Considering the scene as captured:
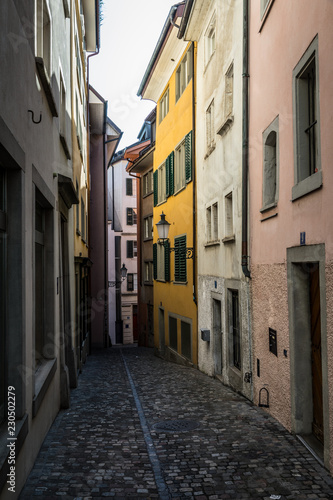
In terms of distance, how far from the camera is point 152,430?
8.03 m

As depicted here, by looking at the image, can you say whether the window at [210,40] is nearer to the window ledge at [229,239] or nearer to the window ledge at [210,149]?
the window ledge at [210,149]

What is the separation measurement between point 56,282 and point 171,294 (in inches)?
453

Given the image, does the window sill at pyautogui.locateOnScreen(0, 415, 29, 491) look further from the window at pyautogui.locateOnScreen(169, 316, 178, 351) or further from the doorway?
the window at pyautogui.locateOnScreen(169, 316, 178, 351)

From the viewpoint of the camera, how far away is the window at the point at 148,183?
26828 millimetres

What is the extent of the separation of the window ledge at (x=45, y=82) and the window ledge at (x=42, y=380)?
13.0 feet

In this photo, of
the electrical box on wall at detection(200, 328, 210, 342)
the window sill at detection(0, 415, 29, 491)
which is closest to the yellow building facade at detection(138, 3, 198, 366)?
the electrical box on wall at detection(200, 328, 210, 342)

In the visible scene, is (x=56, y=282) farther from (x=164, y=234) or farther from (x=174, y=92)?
(x=174, y=92)

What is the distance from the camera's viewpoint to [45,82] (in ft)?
23.7

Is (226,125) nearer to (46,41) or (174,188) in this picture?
(46,41)

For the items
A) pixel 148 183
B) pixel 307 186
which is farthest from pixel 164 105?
pixel 307 186

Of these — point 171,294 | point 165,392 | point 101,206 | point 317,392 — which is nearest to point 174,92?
point 171,294

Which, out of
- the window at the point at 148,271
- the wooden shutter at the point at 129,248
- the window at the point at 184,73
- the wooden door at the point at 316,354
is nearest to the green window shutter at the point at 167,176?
the window at the point at 184,73

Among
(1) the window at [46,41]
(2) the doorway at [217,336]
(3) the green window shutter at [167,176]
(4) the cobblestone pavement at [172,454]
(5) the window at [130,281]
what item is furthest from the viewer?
(5) the window at [130,281]

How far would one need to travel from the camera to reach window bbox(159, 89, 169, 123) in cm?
2127
